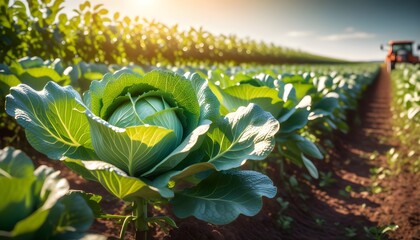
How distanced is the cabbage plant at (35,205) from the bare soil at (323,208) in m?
0.78

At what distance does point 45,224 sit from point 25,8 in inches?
129

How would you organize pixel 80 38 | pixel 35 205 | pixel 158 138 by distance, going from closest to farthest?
pixel 35 205, pixel 158 138, pixel 80 38

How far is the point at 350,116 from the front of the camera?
9.47 metres

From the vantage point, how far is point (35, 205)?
30.6 inches

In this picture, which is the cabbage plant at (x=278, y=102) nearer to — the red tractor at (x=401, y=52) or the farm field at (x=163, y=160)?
the farm field at (x=163, y=160)

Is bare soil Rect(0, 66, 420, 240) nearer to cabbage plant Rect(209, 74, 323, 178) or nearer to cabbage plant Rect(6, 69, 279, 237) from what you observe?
Result: cabbage plant Rect(6, 69, 279, 237)

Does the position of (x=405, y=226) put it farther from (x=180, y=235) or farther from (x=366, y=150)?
(x=366, y=150)

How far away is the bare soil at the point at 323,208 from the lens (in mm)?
2244

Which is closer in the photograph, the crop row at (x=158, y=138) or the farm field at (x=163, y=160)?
the farm field at (x=163, y=160)

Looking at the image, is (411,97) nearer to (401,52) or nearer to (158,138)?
(158,138)

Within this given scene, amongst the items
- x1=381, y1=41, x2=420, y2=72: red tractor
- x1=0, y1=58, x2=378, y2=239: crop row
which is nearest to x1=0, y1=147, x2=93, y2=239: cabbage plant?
x1=0, y1=58, x2=378, y2=239: crop row

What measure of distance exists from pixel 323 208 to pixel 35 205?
3.24 meters

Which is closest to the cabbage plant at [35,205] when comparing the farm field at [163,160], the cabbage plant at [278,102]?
the farm field at [163,160]

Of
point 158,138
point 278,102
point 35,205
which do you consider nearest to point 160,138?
point 158,138
